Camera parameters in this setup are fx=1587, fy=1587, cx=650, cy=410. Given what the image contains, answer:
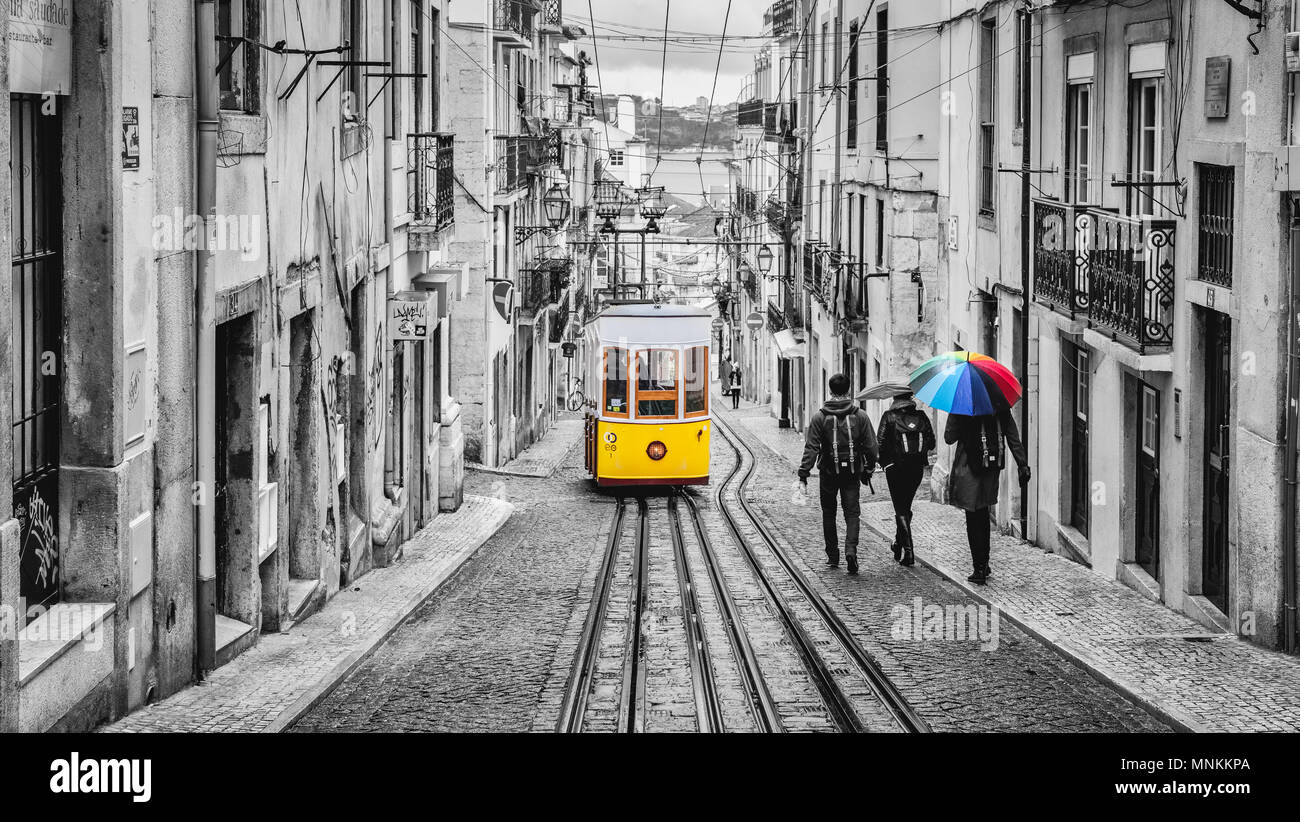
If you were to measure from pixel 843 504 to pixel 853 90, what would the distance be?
1735cm

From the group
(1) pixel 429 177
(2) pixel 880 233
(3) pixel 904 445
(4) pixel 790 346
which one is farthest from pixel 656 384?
(4) pixel 790 346

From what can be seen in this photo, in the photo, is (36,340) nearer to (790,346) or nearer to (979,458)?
(979,458)

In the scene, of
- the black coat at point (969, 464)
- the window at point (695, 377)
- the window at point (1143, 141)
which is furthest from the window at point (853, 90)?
the black coat at point (969, 464)

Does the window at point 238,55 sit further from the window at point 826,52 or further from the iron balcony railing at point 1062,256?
the window at point 826,52

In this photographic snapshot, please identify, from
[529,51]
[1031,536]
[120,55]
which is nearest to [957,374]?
[1031,536]

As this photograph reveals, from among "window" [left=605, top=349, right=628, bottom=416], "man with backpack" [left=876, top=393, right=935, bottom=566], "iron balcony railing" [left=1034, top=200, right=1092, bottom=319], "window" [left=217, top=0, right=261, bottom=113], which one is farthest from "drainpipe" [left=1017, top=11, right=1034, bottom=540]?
"window" [left=217, top=0, right=261, bottom=113]

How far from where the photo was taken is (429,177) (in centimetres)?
1800

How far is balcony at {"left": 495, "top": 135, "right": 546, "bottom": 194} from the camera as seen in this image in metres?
30.7

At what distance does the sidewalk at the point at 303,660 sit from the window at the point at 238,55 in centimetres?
336

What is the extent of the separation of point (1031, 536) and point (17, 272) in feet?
38.3

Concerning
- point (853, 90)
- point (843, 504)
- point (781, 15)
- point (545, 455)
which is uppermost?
point (781, 15)

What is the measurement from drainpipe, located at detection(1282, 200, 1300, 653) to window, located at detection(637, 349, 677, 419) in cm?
1275

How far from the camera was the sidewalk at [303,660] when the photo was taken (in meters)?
8.02

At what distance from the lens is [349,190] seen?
1366 cm
